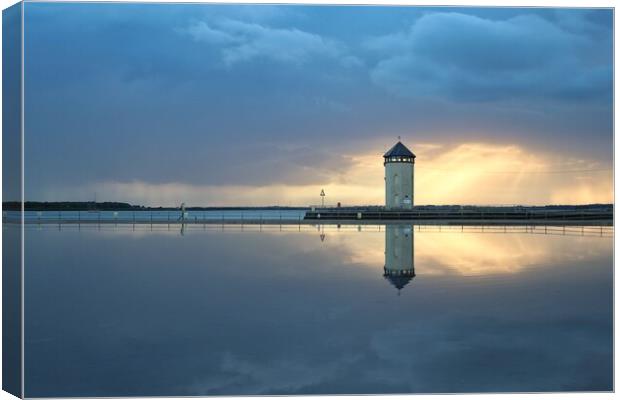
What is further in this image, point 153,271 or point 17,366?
point 153,271

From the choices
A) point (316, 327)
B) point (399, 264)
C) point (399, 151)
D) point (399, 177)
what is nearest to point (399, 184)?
point (399, 177)

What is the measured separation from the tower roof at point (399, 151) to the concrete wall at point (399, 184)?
76 cm

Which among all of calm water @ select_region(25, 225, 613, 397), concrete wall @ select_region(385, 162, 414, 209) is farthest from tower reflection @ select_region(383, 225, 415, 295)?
concrete wall @ select_region(385, 162, 414, 209)

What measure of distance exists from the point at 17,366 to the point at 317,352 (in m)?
3.10

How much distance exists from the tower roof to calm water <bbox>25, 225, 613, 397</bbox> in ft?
111

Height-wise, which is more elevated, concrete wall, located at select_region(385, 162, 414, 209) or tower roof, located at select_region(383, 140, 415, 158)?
tower roof, located at select_region(383, 140, 415, 158)

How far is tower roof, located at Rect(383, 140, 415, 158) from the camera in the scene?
47.0 meters

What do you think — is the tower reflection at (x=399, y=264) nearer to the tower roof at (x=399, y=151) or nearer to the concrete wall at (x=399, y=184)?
the concrete wall at (x=399, y=184)

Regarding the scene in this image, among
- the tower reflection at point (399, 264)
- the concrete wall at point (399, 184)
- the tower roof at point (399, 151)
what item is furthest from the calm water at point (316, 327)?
the tower roof at point (399, 151)

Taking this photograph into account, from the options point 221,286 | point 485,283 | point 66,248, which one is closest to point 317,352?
point 221,286

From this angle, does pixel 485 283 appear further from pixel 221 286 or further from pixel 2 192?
pixel 2 192

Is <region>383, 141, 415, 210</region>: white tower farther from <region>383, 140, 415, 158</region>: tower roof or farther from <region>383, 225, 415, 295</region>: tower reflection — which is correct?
<region>383, 225, 415, 295</region>: tower reflection

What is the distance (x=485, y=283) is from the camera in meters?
10.6

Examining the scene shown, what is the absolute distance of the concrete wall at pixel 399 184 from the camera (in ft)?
153
